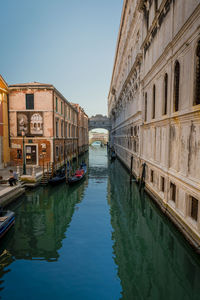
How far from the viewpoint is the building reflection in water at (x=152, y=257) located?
17.8ft

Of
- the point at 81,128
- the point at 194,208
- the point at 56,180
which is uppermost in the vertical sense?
the point at 81,128

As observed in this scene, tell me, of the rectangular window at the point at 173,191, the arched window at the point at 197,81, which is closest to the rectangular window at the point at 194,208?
the rectangular window at the point at 173,191

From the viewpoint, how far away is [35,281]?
18.8 ft

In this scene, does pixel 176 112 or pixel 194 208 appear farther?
pixel 176 112

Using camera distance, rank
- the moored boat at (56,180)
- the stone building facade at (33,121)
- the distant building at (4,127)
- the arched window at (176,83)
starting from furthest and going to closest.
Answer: the stone building facade at (33,121), the distant building at (4,127), the moored boat at (56,180), the arched window at (176,83)

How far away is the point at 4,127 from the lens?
1909cm

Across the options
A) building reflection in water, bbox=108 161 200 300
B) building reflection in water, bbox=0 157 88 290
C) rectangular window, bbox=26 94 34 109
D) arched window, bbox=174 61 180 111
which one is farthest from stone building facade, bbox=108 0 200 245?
rectangular window, bbox=26 94 34 109

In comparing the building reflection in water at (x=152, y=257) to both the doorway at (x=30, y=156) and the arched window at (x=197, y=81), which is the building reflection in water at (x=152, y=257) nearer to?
the arched window at (x=197, y=81)

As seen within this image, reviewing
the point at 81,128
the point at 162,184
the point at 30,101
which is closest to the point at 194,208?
the point at 162,184

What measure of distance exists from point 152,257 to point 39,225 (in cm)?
578

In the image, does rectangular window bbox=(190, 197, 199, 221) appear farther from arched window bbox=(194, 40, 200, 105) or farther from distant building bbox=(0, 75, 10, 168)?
distant building bbox=(0, 75, 10, 168)

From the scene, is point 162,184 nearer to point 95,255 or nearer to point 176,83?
point 176,83

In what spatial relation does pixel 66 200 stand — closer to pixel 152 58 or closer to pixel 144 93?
pixel 144 93

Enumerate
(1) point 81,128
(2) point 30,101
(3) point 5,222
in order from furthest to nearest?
(1) point 81,128
(2) point 30,101
(3) point 5,222
